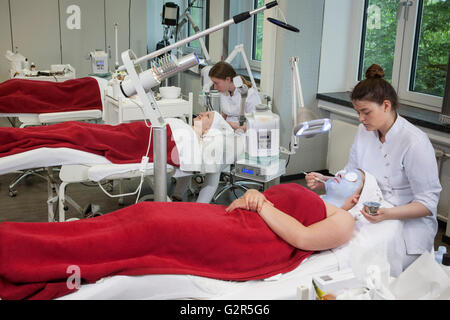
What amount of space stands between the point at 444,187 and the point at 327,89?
1.23m

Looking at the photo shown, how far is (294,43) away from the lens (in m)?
3.47

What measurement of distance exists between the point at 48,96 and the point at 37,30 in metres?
1.59

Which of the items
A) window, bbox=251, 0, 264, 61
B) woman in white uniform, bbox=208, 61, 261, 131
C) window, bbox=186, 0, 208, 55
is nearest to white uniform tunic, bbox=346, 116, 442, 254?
woman in white uniform, bbox=208, 61, 261, 131

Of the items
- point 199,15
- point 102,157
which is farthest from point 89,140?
point 199,15

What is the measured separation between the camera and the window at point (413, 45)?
10.1 feet

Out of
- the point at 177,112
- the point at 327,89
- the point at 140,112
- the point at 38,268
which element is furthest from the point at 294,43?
the point at 38,268

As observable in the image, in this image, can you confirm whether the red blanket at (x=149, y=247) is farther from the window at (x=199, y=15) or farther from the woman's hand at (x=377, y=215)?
the window at (x=199, y=15)

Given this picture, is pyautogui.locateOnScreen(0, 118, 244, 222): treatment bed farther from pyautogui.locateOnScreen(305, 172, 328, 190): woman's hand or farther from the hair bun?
the hair bun

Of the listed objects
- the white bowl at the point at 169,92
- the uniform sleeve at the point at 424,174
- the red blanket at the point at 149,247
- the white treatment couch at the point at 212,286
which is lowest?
the white treatment couch at the point at 212,286

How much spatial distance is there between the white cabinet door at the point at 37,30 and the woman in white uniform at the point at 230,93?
2545 millimetres

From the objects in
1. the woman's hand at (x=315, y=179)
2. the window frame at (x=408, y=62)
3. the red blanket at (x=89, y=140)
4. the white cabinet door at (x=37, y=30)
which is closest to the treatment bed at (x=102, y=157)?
the red blanket at (x=89, y=140)

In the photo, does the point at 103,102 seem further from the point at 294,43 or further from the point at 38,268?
the point at 38,268
